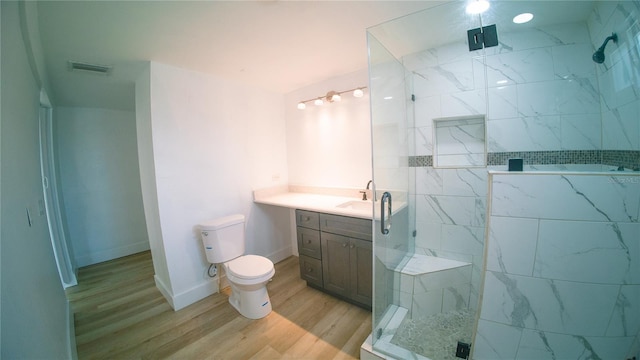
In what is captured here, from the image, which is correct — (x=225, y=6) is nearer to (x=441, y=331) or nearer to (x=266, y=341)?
(x=266, y=341)

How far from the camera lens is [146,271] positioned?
2.82 m

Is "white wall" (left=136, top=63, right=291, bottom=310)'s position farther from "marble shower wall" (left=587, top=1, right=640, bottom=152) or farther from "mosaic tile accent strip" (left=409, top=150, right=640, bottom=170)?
"marble shower wall" (left=587, top=1, right=640, bottom=152)

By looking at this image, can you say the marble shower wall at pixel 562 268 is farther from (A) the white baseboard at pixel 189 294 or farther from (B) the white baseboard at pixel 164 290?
(B) the white baseboard at pixel 164 290

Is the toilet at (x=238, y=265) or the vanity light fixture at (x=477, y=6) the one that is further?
the toilet at (x=238, y=265)

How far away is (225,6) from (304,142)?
171 centimetres

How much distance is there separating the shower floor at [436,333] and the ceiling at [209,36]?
2135 mm

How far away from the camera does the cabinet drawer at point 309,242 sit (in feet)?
7.14

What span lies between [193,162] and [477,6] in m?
2.48

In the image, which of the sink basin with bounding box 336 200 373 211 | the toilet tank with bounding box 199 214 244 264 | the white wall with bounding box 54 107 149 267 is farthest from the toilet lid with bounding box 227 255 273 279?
the white wall with bounding box 54 107 149 267

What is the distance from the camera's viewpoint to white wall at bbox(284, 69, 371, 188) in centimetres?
239

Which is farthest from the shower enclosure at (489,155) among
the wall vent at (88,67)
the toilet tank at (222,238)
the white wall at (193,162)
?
the wall vent at (88,67)

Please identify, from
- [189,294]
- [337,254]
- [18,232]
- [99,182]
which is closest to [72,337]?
[189,294]

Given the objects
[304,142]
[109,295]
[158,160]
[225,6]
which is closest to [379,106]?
[225,6]

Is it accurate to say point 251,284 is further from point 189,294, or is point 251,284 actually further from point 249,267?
point 189,294
